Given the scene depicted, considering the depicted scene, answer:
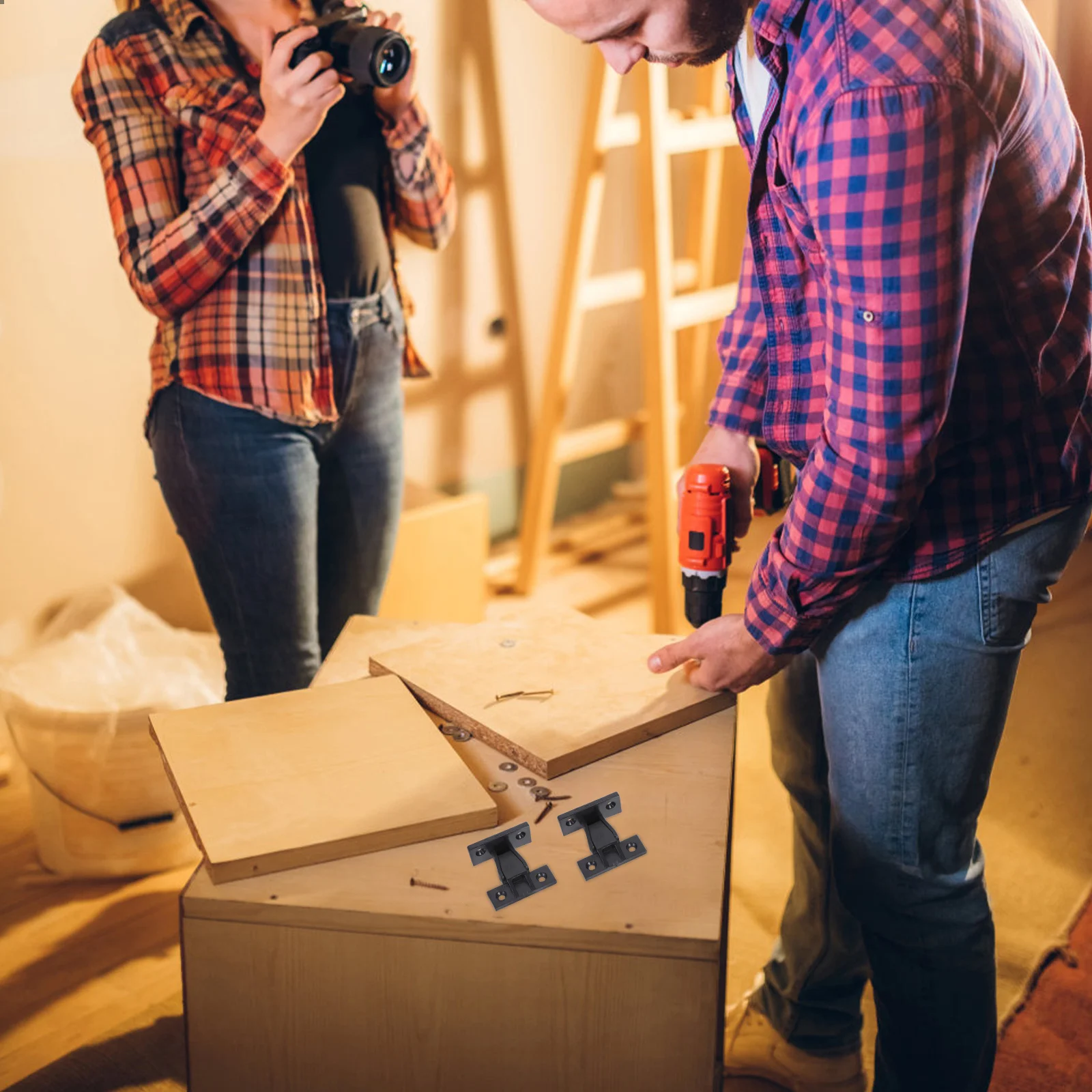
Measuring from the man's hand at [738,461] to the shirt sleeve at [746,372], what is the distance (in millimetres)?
11

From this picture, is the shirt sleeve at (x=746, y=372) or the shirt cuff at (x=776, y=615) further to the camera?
the shirt sleeve at (x=746, y=372)

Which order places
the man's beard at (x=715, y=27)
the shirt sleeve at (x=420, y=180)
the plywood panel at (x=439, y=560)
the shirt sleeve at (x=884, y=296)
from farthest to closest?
1. the plywood panel at (x=439, y=560)
2. the shirt sleeve at (x=420, y=180)
3. the man's beard at (x=715, y=27)
4. the shirt sleeve at (x=884, y=296)

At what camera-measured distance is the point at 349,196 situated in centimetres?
143

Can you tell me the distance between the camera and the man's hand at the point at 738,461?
1.20 m

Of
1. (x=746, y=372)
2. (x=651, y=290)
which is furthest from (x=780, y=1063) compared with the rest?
(x=651, y=290)

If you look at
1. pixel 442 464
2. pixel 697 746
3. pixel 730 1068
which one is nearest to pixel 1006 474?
pixel 697 746

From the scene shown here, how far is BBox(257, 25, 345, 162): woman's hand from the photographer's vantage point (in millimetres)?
1263

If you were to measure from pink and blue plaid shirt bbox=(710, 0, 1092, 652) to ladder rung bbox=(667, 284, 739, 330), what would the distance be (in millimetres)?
1378

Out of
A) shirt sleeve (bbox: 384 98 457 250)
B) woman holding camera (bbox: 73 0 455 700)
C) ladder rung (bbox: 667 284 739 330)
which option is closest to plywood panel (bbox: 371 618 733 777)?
woman holding camera (bbox: 73 0 455 700)

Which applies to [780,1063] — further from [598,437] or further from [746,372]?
[598,437]

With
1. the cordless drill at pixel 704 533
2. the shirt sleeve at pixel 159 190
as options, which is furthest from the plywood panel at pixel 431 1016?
the shirt sleeve at pixel 159 190

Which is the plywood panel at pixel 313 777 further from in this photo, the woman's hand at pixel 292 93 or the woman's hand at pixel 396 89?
the woman's hand at pixel 396 89

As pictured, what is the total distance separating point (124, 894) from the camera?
1734mm

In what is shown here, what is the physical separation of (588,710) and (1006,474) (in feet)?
1.36
